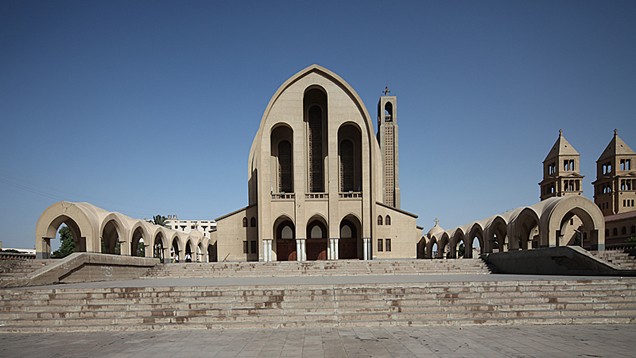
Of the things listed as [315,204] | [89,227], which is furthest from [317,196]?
[89,227]

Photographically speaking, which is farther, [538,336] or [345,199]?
[345,199]

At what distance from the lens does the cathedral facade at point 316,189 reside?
29297 mm

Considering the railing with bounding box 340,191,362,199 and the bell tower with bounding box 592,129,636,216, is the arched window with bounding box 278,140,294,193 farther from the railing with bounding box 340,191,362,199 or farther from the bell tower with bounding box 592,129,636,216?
the bell tower with bounding box 592,129,636,216

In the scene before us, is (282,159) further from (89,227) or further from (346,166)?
(89,227)

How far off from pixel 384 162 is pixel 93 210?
94.6ft

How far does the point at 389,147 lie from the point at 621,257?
89.3 feet

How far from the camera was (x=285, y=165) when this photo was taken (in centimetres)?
3375

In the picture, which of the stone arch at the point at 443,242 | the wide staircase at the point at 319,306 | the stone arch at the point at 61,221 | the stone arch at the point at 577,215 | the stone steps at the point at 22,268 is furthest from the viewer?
the stone arch at the point at 443,242

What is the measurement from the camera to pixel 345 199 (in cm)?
2967

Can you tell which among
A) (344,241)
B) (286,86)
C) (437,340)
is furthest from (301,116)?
(437,340)

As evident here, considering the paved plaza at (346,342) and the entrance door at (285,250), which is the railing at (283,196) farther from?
the paved plaza at (346,342)

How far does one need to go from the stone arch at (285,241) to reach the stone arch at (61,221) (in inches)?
535

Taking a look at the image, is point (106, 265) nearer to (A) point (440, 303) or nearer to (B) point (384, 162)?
(A) point (440, 303)

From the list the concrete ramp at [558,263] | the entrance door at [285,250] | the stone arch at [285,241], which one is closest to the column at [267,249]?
the stone arch at [285,241]
